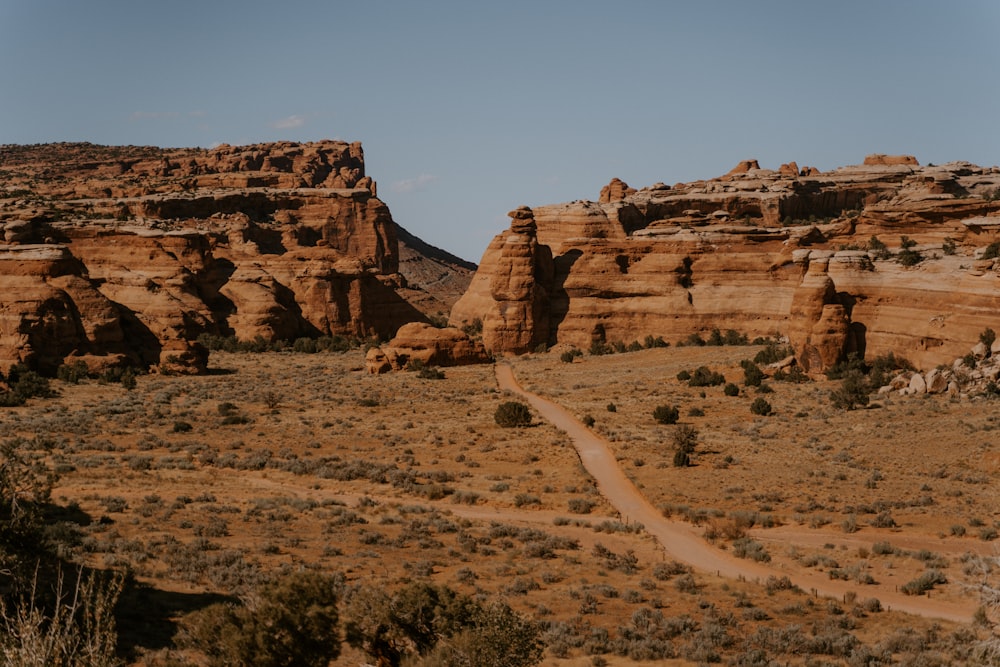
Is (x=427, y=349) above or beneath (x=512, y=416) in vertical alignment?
above

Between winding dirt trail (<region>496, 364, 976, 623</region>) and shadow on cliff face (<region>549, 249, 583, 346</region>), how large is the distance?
25.6 m

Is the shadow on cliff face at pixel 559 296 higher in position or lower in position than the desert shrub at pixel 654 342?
higher

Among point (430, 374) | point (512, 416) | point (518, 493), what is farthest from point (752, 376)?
point (518, 493)

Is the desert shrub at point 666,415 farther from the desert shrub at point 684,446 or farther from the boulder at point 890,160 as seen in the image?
the boulder at point 890,160

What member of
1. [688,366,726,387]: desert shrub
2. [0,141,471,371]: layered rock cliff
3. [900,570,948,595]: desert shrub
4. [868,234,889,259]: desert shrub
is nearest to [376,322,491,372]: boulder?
[0,141,471,371]: layered rock cliff

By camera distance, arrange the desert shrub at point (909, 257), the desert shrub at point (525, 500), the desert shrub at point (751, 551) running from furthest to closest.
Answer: the desert shrub at point (909, 257) < the desert shrub at point (525, 500) < the desert shrub at point (751, 551)

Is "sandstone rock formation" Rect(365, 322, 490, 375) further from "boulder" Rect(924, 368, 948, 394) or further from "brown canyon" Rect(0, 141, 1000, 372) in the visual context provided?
"boulder" Rect(924, 368, 948, 394)

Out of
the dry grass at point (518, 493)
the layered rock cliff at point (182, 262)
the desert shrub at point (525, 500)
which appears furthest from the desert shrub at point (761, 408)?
the layered rock cliff at point (182, 262)

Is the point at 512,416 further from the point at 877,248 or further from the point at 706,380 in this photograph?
the point at 877,248

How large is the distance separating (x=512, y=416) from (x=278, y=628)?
2631cm

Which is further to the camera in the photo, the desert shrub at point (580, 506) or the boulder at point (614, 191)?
the boulder at point (614, 191)

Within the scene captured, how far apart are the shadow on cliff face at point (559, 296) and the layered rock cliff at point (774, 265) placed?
11 centimetres

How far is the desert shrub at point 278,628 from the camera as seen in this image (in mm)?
13867

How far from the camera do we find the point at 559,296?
2552 inches
